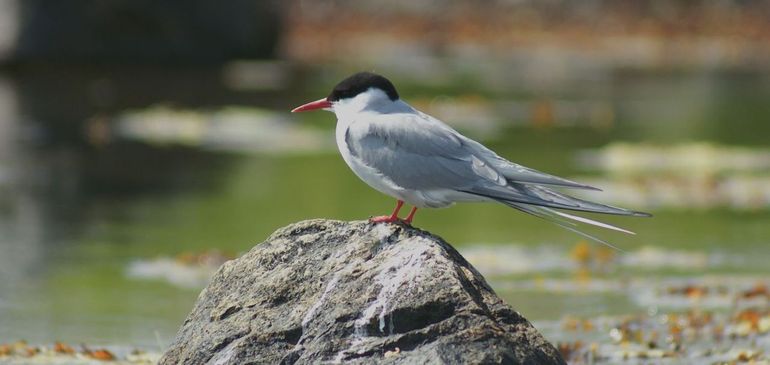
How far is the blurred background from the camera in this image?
941 cm

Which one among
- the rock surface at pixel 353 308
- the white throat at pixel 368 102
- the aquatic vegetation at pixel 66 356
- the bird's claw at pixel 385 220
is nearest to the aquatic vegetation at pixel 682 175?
the aquatic vegetation at pixel 66 356

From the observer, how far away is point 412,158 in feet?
19.9

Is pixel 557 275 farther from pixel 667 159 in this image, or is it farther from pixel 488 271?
pixel 667 159

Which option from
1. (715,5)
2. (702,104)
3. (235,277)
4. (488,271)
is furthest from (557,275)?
(715,5)

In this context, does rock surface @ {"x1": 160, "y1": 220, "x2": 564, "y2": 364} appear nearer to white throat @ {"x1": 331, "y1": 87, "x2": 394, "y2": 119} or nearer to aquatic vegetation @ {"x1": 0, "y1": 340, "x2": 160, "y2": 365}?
white throat @ {"x1": 331, "y1": 87, "x2": 394, "y2": 119}

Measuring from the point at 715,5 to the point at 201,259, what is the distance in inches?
954

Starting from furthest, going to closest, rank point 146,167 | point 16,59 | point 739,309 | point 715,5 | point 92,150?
1. point 715,5
2. point 16,59
3. point 92,150
4. point 146,167
5. point 739,309

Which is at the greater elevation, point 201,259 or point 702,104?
point 702,104

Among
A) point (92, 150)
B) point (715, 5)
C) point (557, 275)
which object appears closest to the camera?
point (557, 275)

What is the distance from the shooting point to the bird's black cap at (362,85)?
6.14m

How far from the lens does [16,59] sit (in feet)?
76.3

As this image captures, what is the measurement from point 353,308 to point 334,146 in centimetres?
1103

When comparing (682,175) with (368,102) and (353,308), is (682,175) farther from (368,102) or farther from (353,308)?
(353,308)

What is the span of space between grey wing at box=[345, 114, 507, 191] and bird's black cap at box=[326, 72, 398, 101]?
0.38 ft
